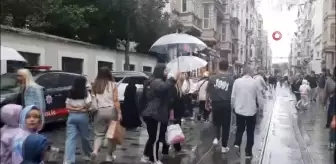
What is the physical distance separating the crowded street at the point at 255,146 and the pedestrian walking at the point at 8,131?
3.68 meters

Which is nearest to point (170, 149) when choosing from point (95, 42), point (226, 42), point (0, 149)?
point (226, 42)

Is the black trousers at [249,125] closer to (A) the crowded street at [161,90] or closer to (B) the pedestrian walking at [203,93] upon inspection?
(A) the crowded street at [161,90]

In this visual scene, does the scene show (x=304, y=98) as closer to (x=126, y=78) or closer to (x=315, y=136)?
(x=315, y=136)

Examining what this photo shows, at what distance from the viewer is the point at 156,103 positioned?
7887mm

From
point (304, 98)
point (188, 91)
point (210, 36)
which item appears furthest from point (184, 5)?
point (304, 98)

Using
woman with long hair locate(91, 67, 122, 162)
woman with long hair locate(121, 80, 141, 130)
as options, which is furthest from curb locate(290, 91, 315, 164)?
woman with long hair locate(121, 80, 141, 130)

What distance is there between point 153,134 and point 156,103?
552mm

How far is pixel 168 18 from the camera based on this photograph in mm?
10406

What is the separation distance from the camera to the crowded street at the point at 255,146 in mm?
8875

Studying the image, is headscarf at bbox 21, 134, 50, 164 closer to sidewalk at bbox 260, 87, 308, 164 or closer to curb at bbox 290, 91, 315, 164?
sidewalk at bbox 260, 87, 308, 164

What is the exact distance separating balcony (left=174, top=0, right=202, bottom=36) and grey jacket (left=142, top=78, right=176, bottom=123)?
4675 mm

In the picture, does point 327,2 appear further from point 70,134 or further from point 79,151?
point 79,151

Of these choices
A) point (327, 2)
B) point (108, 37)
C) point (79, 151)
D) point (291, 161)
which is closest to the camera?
point (327, 2)

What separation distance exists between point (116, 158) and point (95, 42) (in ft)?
25.1
